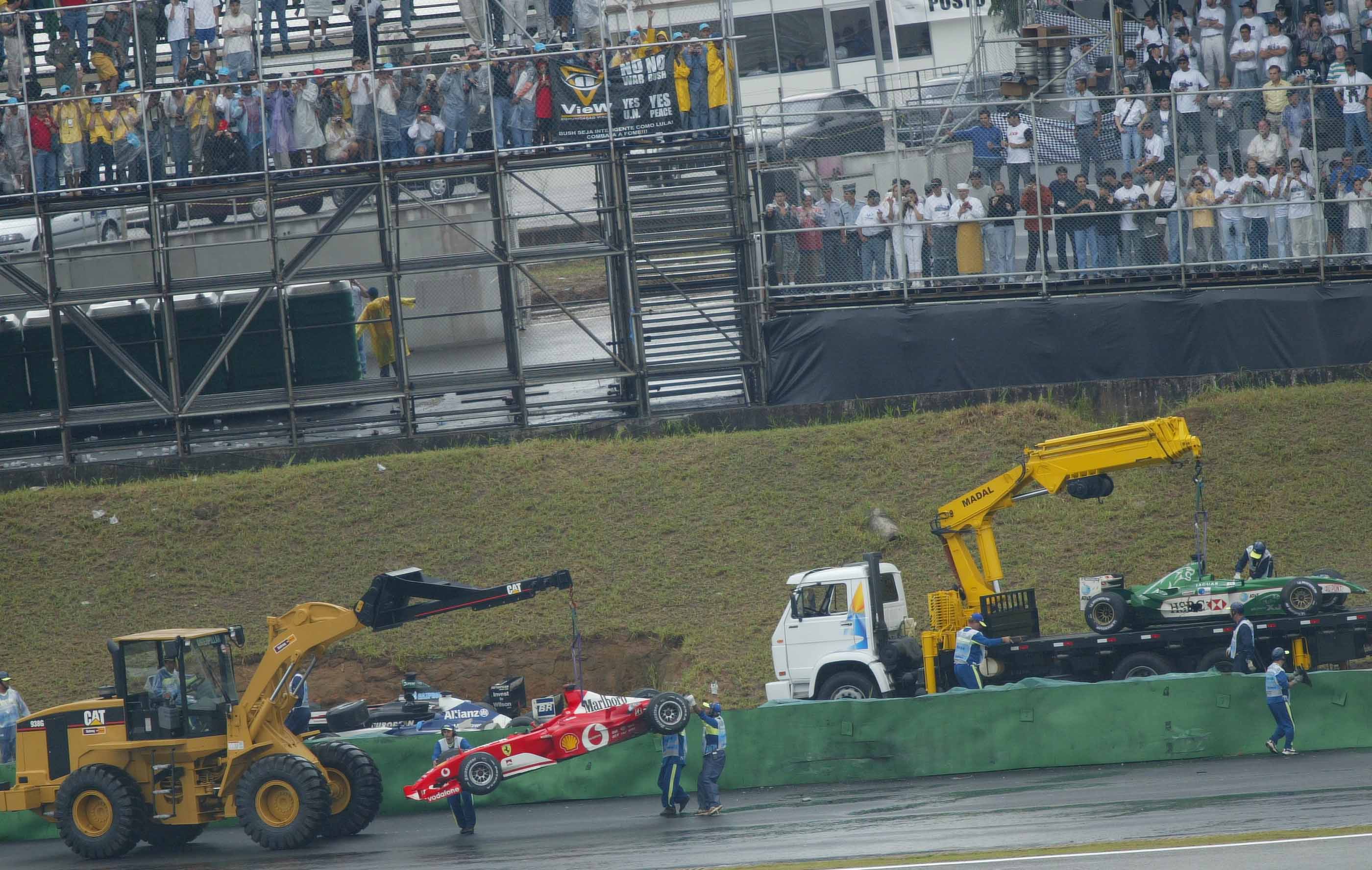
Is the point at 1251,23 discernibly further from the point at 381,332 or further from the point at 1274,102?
the point at 381,332

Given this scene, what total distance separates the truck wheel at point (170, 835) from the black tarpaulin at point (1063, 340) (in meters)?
13.8

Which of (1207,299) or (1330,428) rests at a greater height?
(1207,299)

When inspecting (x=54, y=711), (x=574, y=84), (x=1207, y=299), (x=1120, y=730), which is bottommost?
(x=1120, y=730)

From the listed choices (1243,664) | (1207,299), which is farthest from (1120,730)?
(1207,299)

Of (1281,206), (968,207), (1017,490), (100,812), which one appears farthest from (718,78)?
(100,812)

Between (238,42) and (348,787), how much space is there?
53.7 ft

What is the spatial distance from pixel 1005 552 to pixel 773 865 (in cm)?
1164

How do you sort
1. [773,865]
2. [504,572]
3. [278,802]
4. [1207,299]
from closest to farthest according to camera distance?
1. [773,865]
2. [278,802]
3. [504,572]
4. [1207,299]

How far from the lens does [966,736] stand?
18109 millimetres

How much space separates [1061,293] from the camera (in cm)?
2780

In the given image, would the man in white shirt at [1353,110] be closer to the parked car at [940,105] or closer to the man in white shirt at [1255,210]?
the man in white shirt at [1255,210]

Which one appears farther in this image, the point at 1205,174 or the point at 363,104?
the point at 363,104

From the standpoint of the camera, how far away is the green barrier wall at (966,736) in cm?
1747

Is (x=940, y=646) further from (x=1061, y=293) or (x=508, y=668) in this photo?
(x=1061, y=293)
